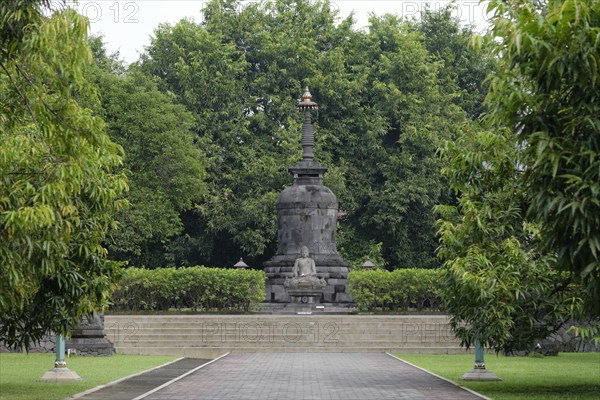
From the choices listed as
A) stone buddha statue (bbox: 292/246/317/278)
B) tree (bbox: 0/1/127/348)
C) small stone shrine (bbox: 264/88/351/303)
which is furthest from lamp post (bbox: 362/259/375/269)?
tree (bbox: 0/1/127/348)

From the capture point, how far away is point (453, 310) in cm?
2039

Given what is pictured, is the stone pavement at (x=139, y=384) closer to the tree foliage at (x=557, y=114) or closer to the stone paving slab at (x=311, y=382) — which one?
the stone paving slab at (x=311, y=382)

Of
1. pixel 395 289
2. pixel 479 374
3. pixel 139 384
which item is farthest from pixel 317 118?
pixel 139 384

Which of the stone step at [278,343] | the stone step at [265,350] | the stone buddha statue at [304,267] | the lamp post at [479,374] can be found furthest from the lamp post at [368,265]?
the lamp post at [479,374]

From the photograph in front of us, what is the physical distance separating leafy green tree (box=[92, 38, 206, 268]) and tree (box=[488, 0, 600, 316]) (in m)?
38.8

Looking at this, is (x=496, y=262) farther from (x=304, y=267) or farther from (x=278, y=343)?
(x=304, y=267)

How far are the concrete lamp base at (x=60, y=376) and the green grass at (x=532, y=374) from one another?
7.54m

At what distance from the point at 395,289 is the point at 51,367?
18.2 m

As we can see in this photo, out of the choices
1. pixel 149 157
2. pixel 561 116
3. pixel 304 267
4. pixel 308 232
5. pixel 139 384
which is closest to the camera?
pixel 561 116

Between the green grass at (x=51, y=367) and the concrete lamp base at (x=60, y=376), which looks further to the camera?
the concrete lamp base at (x=60, y=376)

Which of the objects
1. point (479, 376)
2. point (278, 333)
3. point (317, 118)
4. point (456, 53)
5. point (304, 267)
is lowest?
point (479, 376)

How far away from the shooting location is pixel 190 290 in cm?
4081

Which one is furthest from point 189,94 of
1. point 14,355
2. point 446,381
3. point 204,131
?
point 446,381

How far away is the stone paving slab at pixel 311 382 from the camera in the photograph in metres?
18.1
